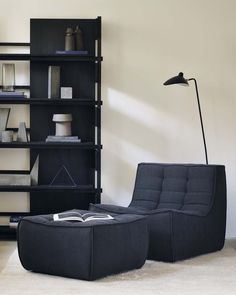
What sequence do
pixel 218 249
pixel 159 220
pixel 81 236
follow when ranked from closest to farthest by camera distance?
1. pixel 81 236
2. pixel 159 220
3. pixel 218 249

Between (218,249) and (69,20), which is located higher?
(69,20)

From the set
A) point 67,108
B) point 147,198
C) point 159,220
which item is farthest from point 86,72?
point 159,220

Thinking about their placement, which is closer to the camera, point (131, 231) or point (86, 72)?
point (131, 231)

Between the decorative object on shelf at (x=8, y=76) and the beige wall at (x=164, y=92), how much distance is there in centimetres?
31

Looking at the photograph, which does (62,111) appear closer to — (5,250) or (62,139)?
(62,139)

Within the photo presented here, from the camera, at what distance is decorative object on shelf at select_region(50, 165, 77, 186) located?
6.07m

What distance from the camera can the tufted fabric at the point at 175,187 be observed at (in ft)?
17.3

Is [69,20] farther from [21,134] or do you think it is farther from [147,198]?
[147,198]

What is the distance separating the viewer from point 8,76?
5953mm

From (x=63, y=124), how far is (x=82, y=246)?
2.01 metres

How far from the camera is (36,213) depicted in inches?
238

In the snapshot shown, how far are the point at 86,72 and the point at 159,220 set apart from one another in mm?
1967

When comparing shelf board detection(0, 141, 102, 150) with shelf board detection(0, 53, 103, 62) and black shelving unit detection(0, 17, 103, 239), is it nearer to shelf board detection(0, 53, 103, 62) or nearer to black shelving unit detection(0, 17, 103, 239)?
black shelving unit detection(0, 17, 103, 239)

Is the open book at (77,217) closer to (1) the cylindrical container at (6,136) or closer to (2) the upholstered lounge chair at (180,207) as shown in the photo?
(2) the upholstered lounge chair at (180,207)
